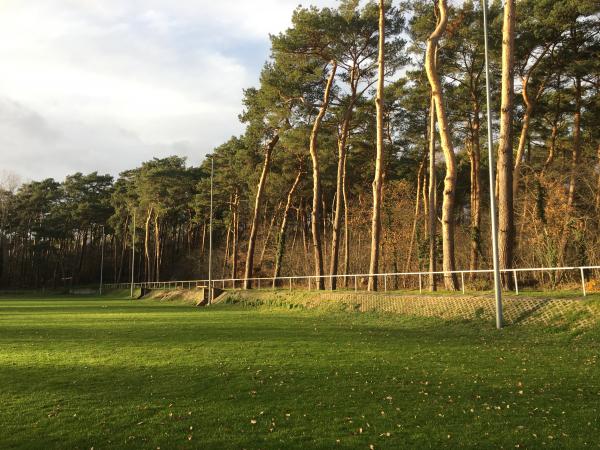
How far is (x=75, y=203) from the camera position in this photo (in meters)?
78.2

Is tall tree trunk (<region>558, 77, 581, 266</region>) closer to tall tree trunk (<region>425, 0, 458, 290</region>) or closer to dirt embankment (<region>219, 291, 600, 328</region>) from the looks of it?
tall tree trunk (<region>425, 0, 458, 290</region>)

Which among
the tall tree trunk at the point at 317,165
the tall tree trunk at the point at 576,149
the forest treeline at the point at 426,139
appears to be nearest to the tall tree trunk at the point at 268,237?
the forest treeline at the point at 426,139

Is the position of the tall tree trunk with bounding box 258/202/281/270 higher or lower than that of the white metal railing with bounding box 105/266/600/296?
higher

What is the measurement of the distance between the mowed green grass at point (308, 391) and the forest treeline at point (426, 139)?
781 cm

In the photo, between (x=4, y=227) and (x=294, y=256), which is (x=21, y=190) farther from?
(x=294, y=256)

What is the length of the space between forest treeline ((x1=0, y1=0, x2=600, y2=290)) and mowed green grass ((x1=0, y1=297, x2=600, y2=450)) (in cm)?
781

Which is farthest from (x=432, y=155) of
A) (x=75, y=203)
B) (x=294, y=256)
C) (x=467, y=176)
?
(x=75, y=203)

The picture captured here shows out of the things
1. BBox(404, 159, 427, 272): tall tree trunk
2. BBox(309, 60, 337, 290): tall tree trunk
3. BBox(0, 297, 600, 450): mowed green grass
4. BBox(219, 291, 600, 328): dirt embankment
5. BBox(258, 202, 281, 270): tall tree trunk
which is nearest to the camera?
BBox(0, 297, 600, 450): mowed green grass

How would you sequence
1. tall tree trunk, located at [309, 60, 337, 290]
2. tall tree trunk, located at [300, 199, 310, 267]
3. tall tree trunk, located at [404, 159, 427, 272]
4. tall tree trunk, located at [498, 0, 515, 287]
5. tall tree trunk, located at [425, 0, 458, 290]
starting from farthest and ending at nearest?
tall tree trunk, located at [300, 199, 310, 267]
tall tree trunk, located at [404, 159, 427, 272]
tall tree trunk, located at [309, 60, 337, 290]
tall tree trunk, located at [425, 0, 458, 290]
tall tree trunk, located at [498, 0, 515, 287]

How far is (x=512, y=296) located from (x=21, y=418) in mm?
13680

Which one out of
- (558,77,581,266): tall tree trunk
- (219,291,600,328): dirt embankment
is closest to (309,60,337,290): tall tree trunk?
(219,291,600,328): dirt embankment

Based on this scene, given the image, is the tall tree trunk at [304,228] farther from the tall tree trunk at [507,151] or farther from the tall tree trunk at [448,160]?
the tall tree trunk at [507,151]

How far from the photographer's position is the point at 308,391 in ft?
27.0

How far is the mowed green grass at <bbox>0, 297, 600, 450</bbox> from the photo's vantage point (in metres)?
6.03
